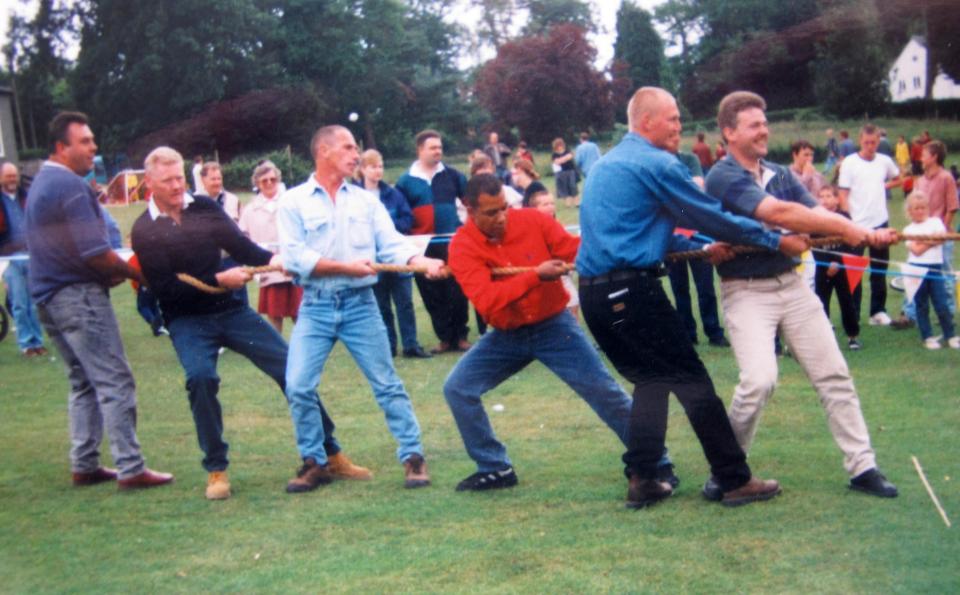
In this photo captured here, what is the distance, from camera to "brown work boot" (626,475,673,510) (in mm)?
5082

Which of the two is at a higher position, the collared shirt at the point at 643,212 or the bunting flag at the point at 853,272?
the collared shirt at the point at 643,212

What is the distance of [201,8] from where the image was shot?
5.41m

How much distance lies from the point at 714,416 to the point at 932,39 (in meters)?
1.82

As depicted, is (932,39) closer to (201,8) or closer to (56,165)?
(201,8)

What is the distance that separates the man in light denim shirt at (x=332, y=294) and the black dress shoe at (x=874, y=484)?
6.96 feet

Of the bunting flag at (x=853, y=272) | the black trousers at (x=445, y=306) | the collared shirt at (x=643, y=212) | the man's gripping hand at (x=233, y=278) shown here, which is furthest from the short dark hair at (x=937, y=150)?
the man's gripping hand at (x=233, y=278)

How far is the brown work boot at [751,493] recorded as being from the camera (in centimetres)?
501

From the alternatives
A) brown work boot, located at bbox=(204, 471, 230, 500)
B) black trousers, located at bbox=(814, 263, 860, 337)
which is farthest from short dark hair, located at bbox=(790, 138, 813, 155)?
brown work boot, located at bbox=(204, 471, 230, 500)

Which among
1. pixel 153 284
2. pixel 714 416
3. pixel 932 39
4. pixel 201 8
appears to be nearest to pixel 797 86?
pixel 932 39

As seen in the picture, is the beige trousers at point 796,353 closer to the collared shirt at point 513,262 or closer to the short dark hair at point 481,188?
the collared shirt at point 513,262

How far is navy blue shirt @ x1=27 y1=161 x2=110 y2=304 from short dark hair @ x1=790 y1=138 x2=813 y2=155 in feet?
17.0

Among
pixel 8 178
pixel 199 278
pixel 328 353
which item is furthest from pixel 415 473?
pixel 8 178

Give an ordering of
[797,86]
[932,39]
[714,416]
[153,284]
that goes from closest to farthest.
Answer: [932,39]
[714,416]
[153,284]
[797,86]

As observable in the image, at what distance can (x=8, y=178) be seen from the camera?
1032 cm
